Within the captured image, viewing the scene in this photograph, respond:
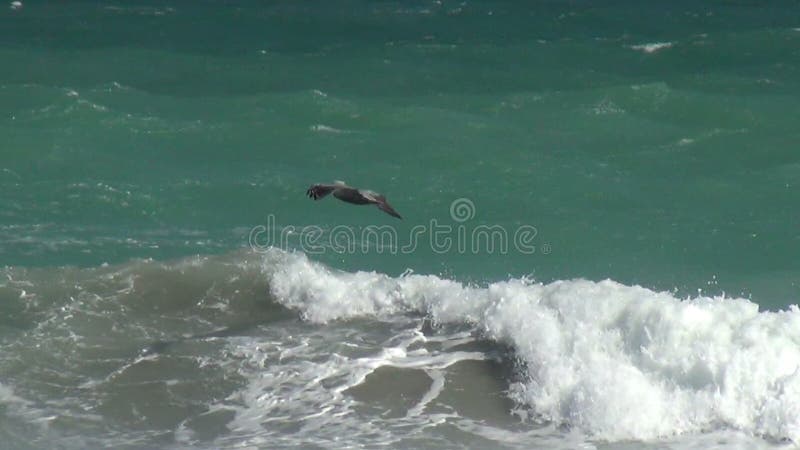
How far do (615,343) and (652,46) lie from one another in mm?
10580

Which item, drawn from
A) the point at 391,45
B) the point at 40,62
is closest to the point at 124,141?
the point at 40,62

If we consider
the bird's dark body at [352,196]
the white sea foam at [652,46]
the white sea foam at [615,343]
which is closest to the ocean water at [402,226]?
the white sea foam at [615,343]

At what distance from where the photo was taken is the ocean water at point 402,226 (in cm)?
1327

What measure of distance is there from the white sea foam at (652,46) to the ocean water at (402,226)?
19cm

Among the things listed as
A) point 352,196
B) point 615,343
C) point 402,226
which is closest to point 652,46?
point 402,226

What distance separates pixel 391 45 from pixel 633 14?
497 cm

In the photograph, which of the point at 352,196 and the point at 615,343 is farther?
the point at 615,343

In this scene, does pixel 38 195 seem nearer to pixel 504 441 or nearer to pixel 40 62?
pixel 40 62

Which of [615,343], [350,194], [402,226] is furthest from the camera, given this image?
[402,226]

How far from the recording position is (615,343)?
14.2 metres

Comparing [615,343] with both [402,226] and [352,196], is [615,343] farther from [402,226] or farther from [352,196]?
[402,226]

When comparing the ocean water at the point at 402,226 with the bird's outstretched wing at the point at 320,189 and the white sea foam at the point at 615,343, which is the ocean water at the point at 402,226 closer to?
the white sea foam at the point at 615,343

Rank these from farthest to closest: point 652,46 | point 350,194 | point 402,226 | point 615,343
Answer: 1. point 652,46
2. point 402,226
3. point 615,343
4. point 350,194

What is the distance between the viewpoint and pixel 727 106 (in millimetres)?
20938
